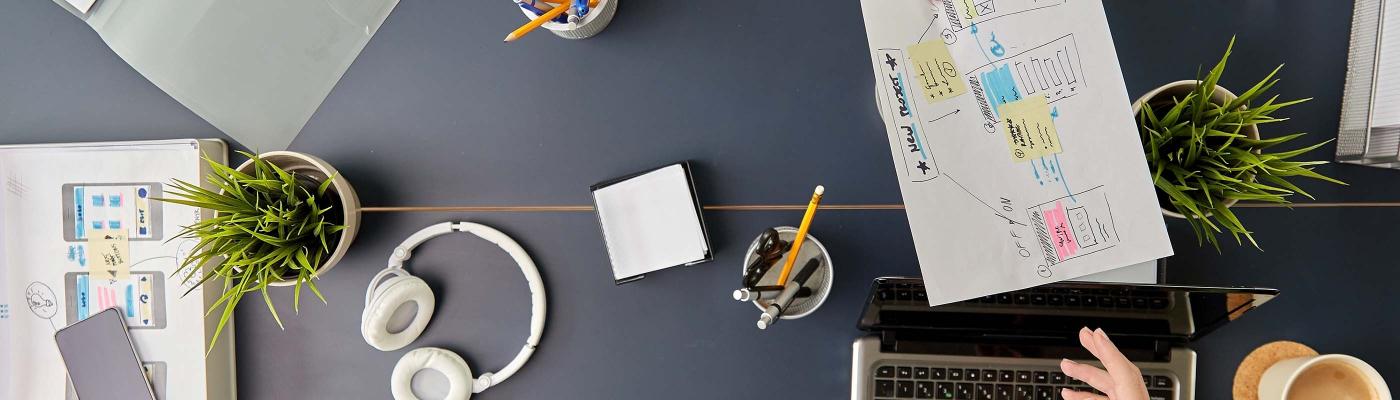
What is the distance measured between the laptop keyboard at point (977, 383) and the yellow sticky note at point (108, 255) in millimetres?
938

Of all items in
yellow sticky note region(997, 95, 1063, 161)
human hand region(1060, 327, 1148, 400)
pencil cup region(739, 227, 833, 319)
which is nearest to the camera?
human hand region(1060, 327, 1148, 400)

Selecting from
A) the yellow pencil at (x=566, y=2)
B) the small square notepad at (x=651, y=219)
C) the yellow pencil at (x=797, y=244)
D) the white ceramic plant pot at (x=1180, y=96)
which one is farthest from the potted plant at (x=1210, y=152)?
the yellow pencil at (x=566, y=2)

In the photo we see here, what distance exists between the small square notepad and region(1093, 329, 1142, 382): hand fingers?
1.37 ft

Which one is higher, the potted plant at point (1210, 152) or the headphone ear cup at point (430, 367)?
the potted plant at point (1210, 152)

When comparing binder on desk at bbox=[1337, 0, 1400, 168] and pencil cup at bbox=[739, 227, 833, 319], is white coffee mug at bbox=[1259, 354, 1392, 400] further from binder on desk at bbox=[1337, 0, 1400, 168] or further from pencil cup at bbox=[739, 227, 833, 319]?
pencil cup at bbox=[739, 227, 833, 319]

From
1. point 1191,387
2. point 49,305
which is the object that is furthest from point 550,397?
point 1191,387

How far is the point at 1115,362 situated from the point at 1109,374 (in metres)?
0.02

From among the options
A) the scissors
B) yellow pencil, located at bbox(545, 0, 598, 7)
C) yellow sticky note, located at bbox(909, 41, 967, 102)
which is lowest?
the scissors

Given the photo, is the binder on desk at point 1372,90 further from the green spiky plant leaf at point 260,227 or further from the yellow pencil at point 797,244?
the green spiky plant leaf at point 260,227

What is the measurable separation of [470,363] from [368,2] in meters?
0.46

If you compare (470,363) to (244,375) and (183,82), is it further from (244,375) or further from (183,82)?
(183,82)

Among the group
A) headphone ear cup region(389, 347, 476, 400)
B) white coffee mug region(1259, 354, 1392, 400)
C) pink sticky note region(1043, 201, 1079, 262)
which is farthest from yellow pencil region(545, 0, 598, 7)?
white coffee mug region(1259, 354, 1392, 400)

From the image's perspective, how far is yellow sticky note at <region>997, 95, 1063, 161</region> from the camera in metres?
0.73

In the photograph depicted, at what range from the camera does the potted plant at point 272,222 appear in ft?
2.44
